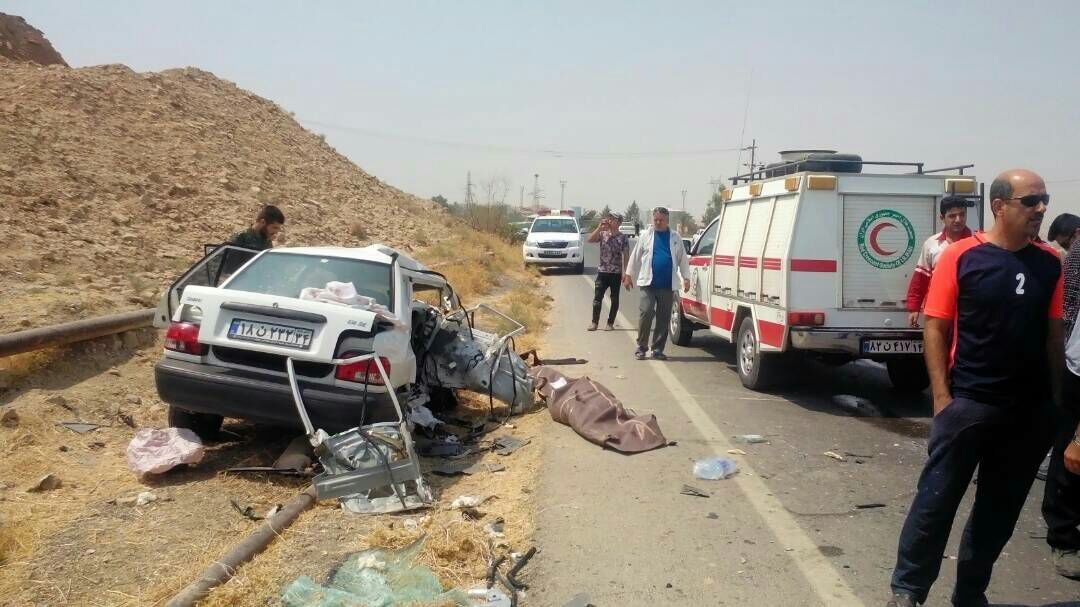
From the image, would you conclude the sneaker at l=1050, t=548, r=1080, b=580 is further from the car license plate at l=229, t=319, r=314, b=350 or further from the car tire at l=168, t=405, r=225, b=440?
the car tire at l=168, t=405, r=225, b=440

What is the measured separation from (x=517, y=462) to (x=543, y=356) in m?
4.46

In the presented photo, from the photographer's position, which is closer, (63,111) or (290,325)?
(290,325)

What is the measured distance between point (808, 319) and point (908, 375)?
171 cm

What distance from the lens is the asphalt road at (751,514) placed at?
3963 mm

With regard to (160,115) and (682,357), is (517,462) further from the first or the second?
(160,115)

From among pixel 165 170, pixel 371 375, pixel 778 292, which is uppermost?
pixel 165 170

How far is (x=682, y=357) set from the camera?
1070 centimetres

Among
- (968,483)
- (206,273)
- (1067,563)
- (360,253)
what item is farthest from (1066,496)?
(206,273)

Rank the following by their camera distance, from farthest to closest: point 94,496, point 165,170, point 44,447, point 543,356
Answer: point 165,170 → point 543,356 → point 44,447 → point 94,496

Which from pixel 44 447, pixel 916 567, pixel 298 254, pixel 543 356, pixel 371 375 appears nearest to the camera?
pixel 916 567

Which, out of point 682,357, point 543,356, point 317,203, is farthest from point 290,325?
point 317,203

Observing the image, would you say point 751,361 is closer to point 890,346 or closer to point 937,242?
point 890,346

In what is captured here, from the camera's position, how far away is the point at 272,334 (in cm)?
552

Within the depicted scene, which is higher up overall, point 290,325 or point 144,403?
point 290,325
